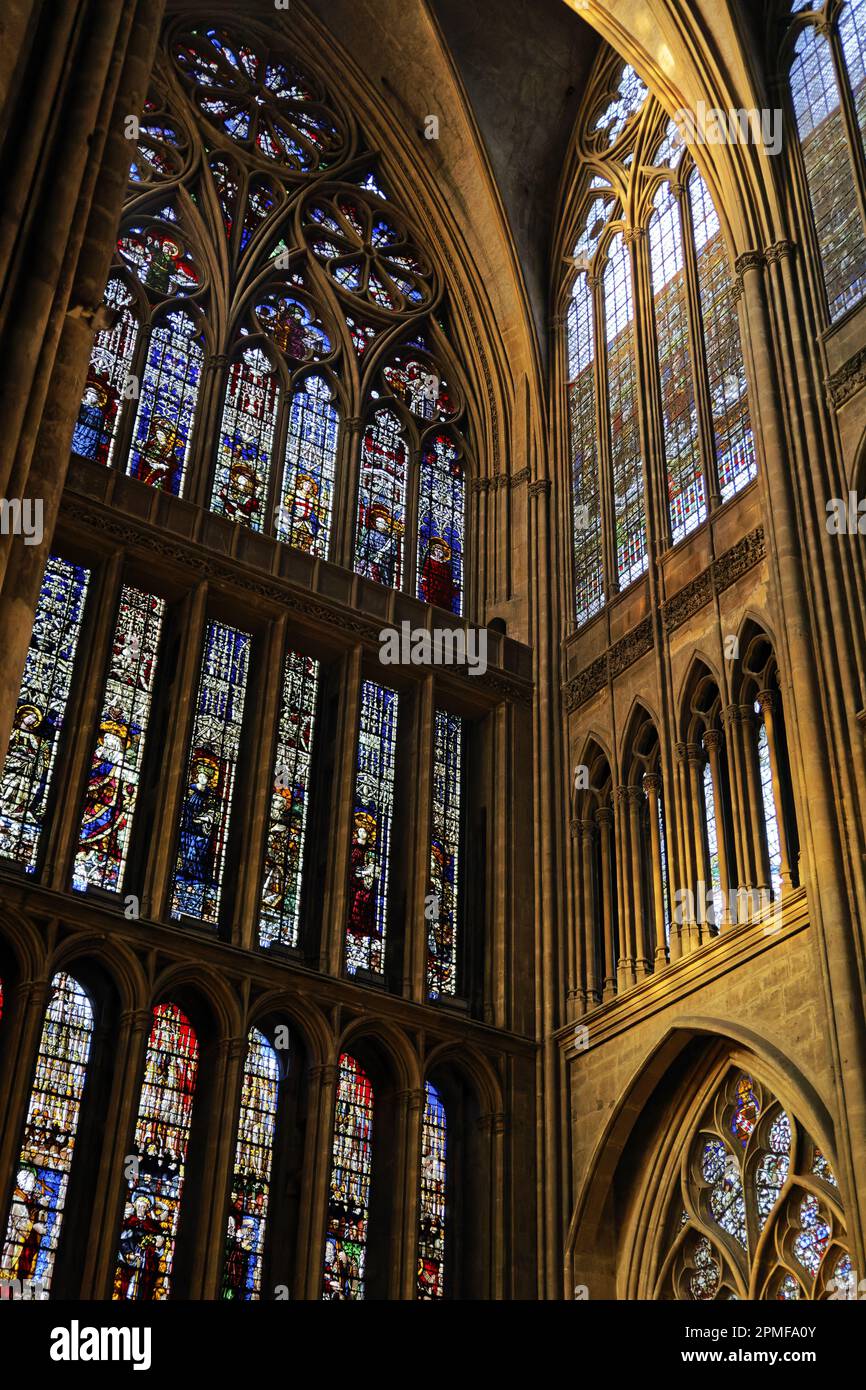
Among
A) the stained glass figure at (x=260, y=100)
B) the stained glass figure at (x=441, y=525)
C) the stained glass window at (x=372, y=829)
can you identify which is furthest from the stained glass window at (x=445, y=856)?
the stained glass figure at (x=260, y=100)

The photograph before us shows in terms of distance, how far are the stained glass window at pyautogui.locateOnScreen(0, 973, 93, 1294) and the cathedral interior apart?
0.04m

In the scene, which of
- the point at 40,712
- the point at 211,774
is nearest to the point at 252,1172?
the point at 211,774

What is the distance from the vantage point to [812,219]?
58.1 ft

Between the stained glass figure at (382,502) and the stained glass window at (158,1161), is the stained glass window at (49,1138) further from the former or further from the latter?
the stained glass figure at (382,502)

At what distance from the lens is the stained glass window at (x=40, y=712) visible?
16.2 metres

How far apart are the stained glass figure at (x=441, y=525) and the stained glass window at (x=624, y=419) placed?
8.52 ft

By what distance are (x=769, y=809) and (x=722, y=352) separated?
5942mm

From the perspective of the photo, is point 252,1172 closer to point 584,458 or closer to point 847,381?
point 847,381

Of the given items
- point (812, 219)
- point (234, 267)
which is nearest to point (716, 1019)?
point (812, 219)

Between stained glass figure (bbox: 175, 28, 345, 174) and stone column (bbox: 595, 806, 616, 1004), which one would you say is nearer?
stone column (bbox: 595, 806, 616, 1004)

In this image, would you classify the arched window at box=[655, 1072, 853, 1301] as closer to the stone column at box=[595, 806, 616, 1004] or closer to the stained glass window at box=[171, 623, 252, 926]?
the stone column at box=[595, 806, 616, 1004]

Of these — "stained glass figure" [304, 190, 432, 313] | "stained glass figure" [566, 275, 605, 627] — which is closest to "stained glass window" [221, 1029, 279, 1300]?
"stained glass figure" [566, 275, 605, 627]

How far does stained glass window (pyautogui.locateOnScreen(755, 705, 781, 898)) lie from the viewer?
617 inches
